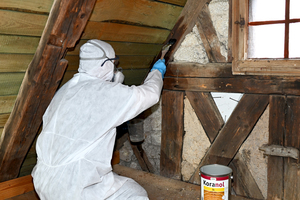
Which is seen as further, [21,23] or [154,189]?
[154,189]

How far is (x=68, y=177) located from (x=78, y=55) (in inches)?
37.5

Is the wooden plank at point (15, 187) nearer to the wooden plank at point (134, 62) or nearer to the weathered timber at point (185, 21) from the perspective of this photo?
the wooden plank at point (134, 62)

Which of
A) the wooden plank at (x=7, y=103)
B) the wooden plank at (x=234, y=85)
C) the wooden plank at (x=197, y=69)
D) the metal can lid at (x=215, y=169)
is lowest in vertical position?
the metal can lid at (x=215, y=169)

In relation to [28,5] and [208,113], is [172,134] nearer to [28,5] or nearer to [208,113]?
[208,113]

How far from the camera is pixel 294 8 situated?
2.35 metres

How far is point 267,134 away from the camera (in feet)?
8.26

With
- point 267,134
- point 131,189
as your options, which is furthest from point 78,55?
point 267,134

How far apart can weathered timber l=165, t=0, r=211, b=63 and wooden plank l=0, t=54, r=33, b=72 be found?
4.53ft

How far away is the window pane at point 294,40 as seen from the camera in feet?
7.77

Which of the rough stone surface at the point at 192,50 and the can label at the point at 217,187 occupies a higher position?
the rough stone surface at the point at 192,50

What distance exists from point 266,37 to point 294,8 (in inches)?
11.7

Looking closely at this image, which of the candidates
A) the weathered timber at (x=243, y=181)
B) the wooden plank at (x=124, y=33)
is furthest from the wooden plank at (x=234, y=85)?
the weathered timber at (x=243, y=181)

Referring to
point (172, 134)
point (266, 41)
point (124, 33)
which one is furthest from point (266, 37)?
point (172, 134)

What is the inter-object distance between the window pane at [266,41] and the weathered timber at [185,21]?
0.51 metres
